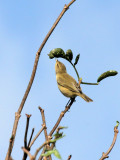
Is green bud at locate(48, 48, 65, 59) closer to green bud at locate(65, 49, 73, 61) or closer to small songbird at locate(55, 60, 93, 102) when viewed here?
green bud at locate(65, 49, 73, 61)

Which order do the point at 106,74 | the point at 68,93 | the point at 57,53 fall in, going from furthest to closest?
the point at 68,93, the point at 106,74, the point at 57,53

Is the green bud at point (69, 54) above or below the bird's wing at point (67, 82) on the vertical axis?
below

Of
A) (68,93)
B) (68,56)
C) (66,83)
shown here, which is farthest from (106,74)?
(66,83)

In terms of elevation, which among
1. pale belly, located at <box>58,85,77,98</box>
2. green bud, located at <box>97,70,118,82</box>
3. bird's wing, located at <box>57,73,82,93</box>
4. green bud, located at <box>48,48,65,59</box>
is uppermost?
bird's wing, located at <box>57,73,82,93</box>

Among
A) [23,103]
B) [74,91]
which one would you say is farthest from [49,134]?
[74,91]

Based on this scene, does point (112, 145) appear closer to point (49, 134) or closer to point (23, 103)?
point (49, 134)

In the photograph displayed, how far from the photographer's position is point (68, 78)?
6285mm

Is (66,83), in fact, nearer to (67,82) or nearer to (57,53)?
(67,82)

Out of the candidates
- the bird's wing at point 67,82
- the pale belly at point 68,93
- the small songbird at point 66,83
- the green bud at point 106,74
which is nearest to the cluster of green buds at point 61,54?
the green bud at point 106,74

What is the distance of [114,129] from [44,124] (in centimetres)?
77

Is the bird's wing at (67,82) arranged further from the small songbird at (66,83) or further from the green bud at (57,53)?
the green bud at (57,53)

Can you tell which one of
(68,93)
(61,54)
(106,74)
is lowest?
(106,74)

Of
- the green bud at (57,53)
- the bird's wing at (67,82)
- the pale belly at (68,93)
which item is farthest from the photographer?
the bird's wing at (67,82)

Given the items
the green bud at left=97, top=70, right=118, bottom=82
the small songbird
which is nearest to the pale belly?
the small songbird
